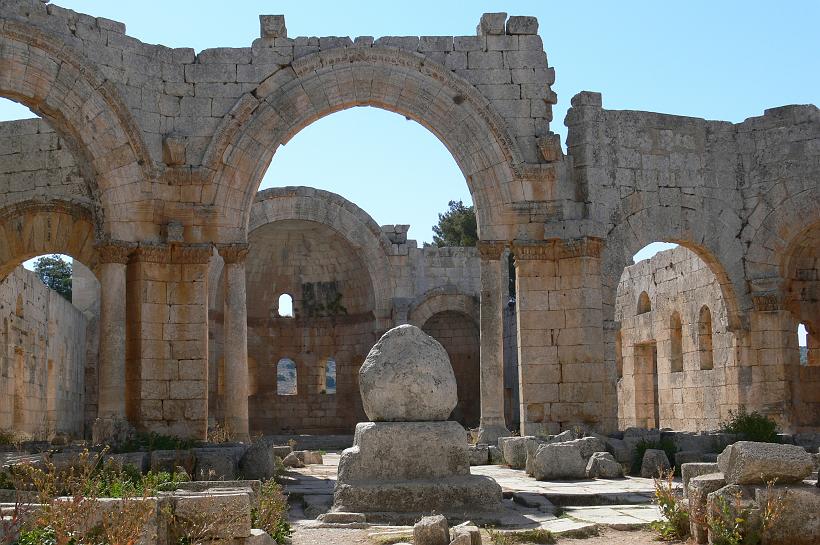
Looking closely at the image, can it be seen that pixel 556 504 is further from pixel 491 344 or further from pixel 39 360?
pixel 39 360

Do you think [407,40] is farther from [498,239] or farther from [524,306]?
[524,306]

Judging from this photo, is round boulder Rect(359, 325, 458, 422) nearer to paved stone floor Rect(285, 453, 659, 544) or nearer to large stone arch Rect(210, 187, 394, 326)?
paved stone floor Rect(285, 453, 659, 544)

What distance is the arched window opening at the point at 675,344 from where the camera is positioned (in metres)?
23.1

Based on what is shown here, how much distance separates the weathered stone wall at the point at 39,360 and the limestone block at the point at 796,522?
1643 cm

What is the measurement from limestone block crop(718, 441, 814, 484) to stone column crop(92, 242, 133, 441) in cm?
968

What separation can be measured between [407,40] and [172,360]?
6.64 m

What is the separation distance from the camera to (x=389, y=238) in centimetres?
2638

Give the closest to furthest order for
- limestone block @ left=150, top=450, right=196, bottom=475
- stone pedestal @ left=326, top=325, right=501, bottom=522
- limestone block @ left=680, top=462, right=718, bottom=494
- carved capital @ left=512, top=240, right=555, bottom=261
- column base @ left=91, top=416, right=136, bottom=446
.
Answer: limestone block @ left=680, top=462, right=718, bottom=494
stone pedestal @ left=326, top=325, right=501, bottom=522
limestone block @ left=150, top=450, right=196, bottom=475
column base @ left=91, top=416, right=136, bottom=446
carved capital @ left=512, top=240, right=555, bottom=261

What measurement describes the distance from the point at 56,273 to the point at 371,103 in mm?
36760

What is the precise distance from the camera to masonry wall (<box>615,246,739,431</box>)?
19969 mm

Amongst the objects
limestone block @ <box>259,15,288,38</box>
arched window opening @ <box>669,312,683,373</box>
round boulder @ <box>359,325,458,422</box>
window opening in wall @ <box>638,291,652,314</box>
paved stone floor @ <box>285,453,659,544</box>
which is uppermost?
limestone block @ <box>259,15,288,38</box>

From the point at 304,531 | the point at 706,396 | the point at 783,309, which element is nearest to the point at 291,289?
the point at 706,396

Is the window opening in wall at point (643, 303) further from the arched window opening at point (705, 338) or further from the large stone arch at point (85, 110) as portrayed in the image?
the large stone arch at point (85, 110)

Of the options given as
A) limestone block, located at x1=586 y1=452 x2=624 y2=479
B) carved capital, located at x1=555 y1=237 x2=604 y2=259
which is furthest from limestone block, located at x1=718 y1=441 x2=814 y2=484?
carved capital, located at x1=555 y1=237 x2=604 y2=259
